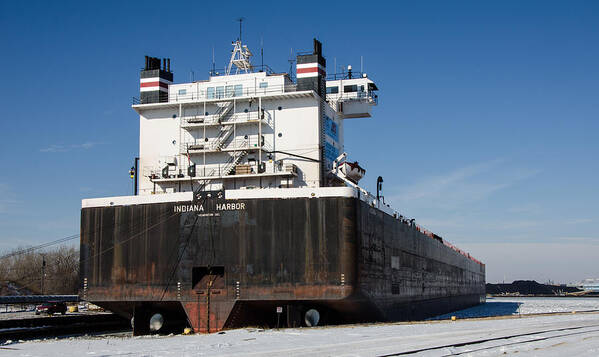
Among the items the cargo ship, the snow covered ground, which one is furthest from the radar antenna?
the snow covered ground

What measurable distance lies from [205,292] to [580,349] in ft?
40.1

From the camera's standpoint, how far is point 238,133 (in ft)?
81.9

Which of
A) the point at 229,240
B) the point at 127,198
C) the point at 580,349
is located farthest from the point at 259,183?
the point at 580,349

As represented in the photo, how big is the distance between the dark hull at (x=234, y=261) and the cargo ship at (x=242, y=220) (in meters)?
0.04

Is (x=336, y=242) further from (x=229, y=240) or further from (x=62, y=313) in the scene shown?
(x=62, y=313)

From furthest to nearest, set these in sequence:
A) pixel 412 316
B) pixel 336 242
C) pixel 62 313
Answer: pixel 62 313, pixel 412 316, pixel 336 242

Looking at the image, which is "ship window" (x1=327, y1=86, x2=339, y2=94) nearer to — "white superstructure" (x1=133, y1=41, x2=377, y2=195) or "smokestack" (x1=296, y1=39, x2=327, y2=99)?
"white superstructure" (x1=133, y1=41, x2=377, y2=195)

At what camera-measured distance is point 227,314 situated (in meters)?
20.5

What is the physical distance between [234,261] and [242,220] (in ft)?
4.75

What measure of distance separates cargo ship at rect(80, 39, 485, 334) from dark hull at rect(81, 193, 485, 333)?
39mm

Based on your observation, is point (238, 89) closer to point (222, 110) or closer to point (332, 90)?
point (222, 110)

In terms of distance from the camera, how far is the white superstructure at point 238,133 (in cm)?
2417

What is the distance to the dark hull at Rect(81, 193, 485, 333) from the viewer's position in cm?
2044

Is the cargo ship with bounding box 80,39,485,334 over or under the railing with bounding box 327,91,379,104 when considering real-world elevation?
under
